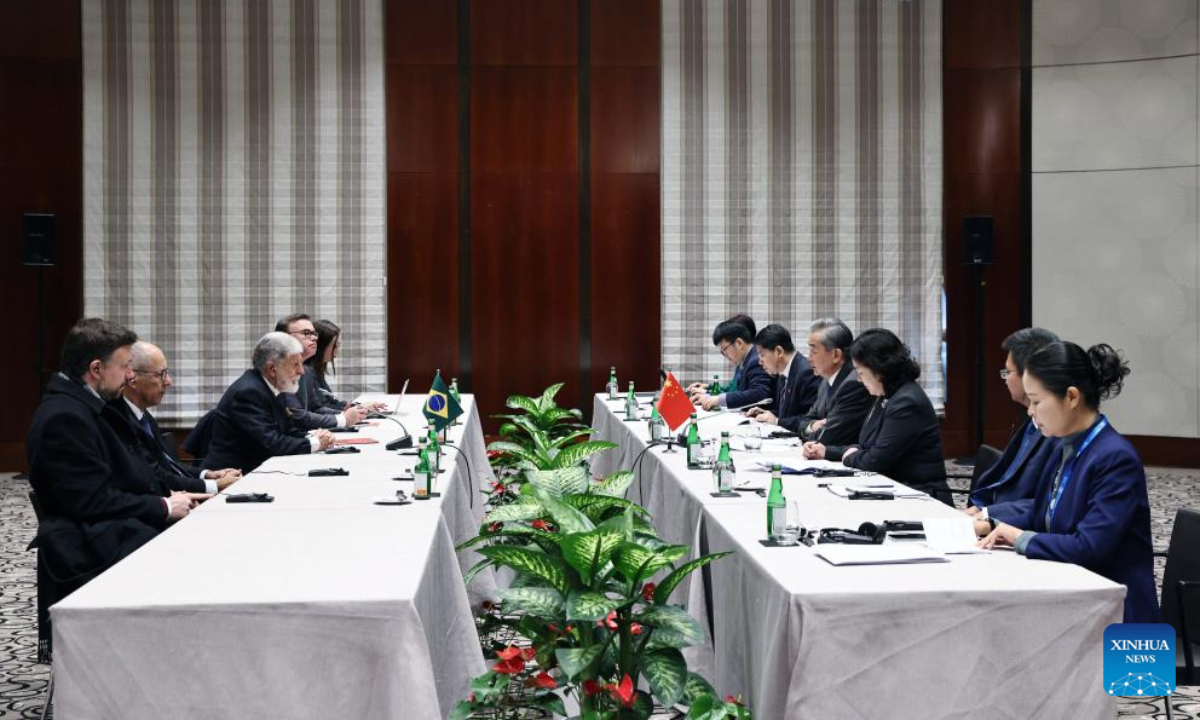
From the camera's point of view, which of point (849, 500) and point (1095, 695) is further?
point (849, 500)

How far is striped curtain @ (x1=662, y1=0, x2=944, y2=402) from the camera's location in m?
10.2

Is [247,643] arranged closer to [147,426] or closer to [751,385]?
[147,426]

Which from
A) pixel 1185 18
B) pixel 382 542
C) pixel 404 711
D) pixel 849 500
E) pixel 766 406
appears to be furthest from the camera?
pixel 1185 18

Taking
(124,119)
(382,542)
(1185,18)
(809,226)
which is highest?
(1185,18)

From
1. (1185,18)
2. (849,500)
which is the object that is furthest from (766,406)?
(1185,18)

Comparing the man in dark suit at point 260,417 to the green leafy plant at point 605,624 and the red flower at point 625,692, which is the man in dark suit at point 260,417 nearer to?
the green leafy plant at point 605,624

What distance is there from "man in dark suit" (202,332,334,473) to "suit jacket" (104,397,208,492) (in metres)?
0.40

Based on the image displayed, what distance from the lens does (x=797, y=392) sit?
24.1ft

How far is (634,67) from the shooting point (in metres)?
10.2

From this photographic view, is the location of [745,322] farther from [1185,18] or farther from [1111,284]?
[1185,18]

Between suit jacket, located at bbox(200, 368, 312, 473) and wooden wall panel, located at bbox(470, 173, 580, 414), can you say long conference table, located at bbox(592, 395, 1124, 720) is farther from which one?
wooden wall panel, located at bbox(470, 173, 580, 414)

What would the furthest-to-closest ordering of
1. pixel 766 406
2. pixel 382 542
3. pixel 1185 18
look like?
pixel 1185 18
pixel 766 406
pixel 382 542

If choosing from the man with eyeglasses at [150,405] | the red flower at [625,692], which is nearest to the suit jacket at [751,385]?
the man with eyeglasses at [150,405]

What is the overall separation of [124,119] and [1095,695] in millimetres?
8963
